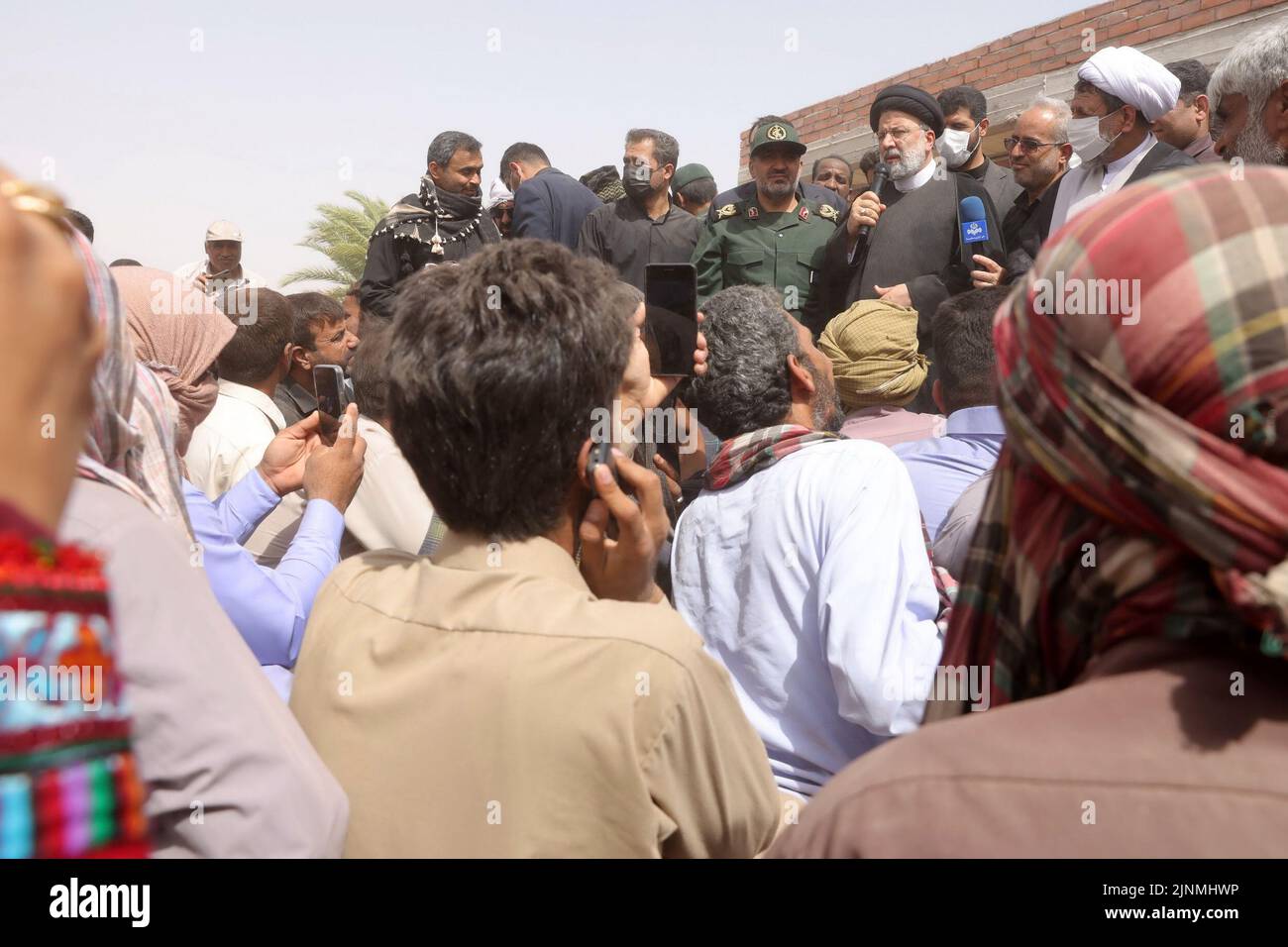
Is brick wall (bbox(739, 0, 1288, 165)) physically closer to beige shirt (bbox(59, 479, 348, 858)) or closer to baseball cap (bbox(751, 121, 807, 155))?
baseball cap (bbox(751, 121, 807, 155))

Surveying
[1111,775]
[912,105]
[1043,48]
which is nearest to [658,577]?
[1111,775]

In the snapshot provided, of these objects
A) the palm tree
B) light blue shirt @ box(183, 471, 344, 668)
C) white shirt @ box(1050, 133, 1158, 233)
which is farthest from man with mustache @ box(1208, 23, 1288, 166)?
the palm tree

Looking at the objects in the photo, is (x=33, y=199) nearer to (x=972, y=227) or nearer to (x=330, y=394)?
(x=330, y=394)

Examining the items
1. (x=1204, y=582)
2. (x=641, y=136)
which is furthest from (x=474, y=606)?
(x=641, y=136)

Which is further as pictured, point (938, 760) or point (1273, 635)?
point (938, 760)

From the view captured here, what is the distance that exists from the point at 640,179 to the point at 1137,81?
292cm

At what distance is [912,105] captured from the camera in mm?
5941

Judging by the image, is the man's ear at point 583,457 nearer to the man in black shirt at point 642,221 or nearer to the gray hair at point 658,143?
the man in black shirt at point 642,221

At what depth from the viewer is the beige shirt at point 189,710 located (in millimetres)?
1290

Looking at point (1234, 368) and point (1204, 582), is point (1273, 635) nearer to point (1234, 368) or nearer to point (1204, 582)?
point (1204, 582)

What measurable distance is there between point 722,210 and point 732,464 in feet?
12.4

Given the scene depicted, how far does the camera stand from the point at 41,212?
670 mm

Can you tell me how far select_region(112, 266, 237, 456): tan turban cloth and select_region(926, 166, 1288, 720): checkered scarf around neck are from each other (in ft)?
8.37

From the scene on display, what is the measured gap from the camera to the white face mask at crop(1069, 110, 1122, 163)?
5.07 metres
